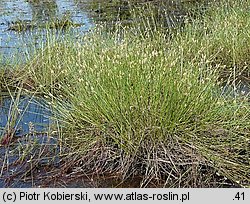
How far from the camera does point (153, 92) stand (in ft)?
12.8

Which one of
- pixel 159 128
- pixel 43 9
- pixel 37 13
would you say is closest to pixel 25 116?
pixel 159 128

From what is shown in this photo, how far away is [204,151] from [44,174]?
1.30 m

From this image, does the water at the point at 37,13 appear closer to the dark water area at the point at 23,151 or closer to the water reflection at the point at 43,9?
the water reflection at the point at 43,9

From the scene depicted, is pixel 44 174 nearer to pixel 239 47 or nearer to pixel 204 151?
pixel 204 151

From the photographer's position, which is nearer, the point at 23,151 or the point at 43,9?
the point at 23,151

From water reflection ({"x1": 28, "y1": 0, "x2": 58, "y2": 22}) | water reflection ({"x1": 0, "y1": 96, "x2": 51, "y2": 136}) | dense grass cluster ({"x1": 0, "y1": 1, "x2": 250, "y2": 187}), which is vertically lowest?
water reflection ({"x1": 28, "y1": 0, "x2": 58, "y2": 22})

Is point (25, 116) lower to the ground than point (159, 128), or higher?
lower
